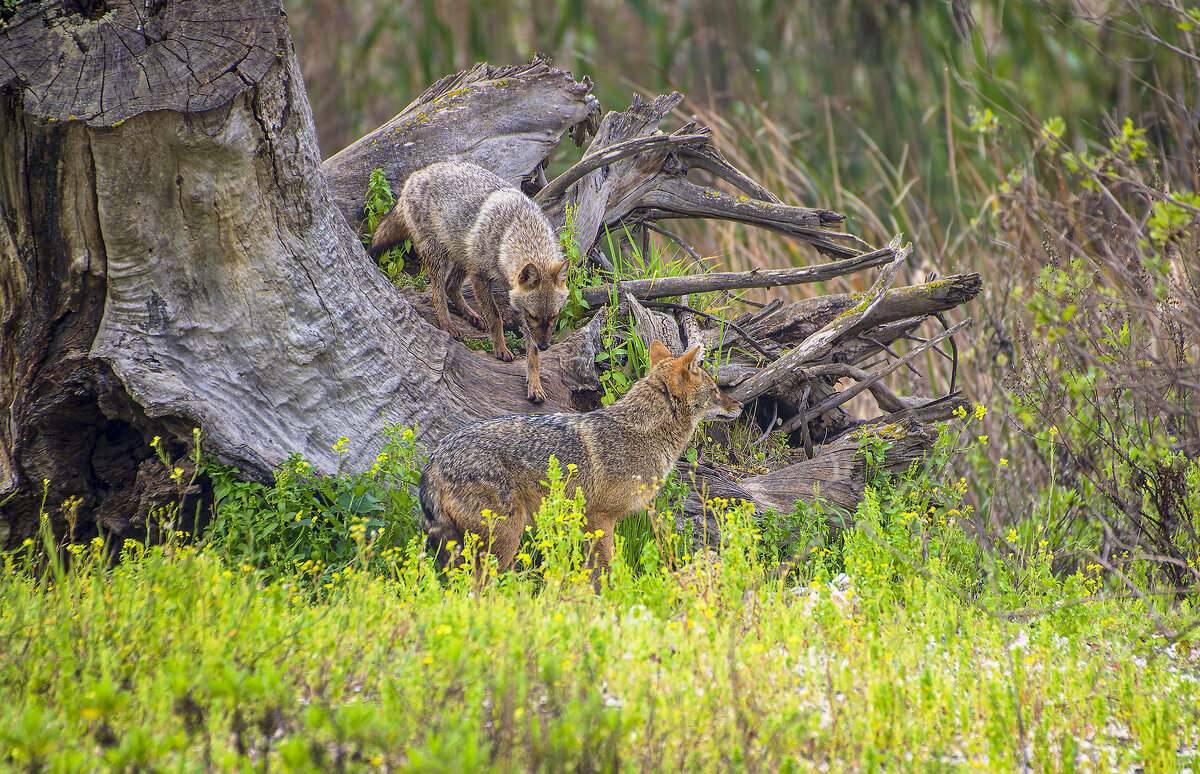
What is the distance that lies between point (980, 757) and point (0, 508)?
16.1 feet

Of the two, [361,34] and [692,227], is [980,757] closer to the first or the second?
[692,227]

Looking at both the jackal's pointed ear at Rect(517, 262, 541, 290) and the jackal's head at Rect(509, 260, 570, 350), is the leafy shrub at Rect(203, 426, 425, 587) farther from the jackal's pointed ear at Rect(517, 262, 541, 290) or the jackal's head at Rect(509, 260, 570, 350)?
the jackal's pointed ear at Rect(517, 262, 541, 290)

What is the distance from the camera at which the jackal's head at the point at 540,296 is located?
259 inches

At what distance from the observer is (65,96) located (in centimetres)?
400

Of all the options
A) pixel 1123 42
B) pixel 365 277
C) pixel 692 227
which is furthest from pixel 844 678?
pixel 692 227

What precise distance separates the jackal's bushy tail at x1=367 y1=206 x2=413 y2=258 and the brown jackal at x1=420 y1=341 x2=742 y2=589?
280 centimetres

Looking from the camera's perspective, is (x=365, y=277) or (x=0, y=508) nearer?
(x=0, y=508)

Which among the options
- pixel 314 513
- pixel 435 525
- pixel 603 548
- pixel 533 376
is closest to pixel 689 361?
pixel 603 548

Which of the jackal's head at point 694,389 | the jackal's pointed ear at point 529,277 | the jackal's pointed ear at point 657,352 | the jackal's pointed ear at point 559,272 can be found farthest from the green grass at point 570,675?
the jackal's pointed ear at point 559,272

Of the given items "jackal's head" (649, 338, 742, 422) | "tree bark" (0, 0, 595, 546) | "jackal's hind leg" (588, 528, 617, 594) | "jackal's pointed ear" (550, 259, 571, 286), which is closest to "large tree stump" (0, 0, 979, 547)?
"tree bark" (0, 0, 595, 546)

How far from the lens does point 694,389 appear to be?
214 inches

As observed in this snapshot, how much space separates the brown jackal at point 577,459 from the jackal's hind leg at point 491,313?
1.63 m

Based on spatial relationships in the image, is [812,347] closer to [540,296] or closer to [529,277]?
[540,296]

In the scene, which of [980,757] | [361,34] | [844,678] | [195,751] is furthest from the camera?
[361,34]
